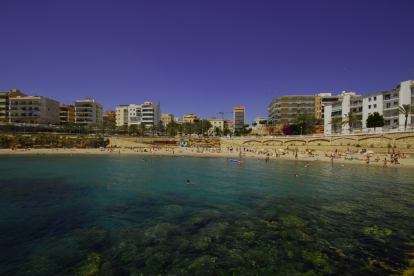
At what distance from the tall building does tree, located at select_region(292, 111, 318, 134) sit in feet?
174

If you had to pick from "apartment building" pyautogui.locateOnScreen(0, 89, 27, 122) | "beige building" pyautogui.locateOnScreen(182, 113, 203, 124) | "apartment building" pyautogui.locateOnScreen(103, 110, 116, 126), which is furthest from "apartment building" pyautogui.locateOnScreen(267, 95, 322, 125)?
"apartment building" pyautogui.locateOnScreen(0, 89, 27, 122)

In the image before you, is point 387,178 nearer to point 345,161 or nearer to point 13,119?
point 345,161

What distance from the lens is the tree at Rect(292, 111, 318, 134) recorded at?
6431cm

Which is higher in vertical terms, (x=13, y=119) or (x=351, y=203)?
(x=13, y=119)

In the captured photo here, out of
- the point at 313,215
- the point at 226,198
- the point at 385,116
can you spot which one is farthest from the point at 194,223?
the point at 385,116

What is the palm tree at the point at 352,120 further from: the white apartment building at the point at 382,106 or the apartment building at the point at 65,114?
the apartment building at the point at 65,114

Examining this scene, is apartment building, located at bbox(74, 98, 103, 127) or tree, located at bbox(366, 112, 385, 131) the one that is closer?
tree, located at bbox(366, 112, 385, 131)

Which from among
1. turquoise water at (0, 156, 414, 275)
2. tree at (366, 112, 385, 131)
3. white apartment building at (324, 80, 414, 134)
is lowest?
turquoise water at (0, 156, 414, 275)

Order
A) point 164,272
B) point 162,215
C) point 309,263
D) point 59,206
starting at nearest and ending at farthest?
point 164,272 → point 309,263 → point 162,215 → point 59,206

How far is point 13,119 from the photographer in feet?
248

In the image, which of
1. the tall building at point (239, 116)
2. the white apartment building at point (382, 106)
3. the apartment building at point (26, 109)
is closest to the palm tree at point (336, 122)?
the white apartment building at point (382, 106)

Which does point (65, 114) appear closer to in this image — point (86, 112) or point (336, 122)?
point (86, 112)

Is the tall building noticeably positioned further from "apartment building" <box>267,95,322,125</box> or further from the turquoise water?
the turquoise water

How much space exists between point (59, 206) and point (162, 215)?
749 cm
